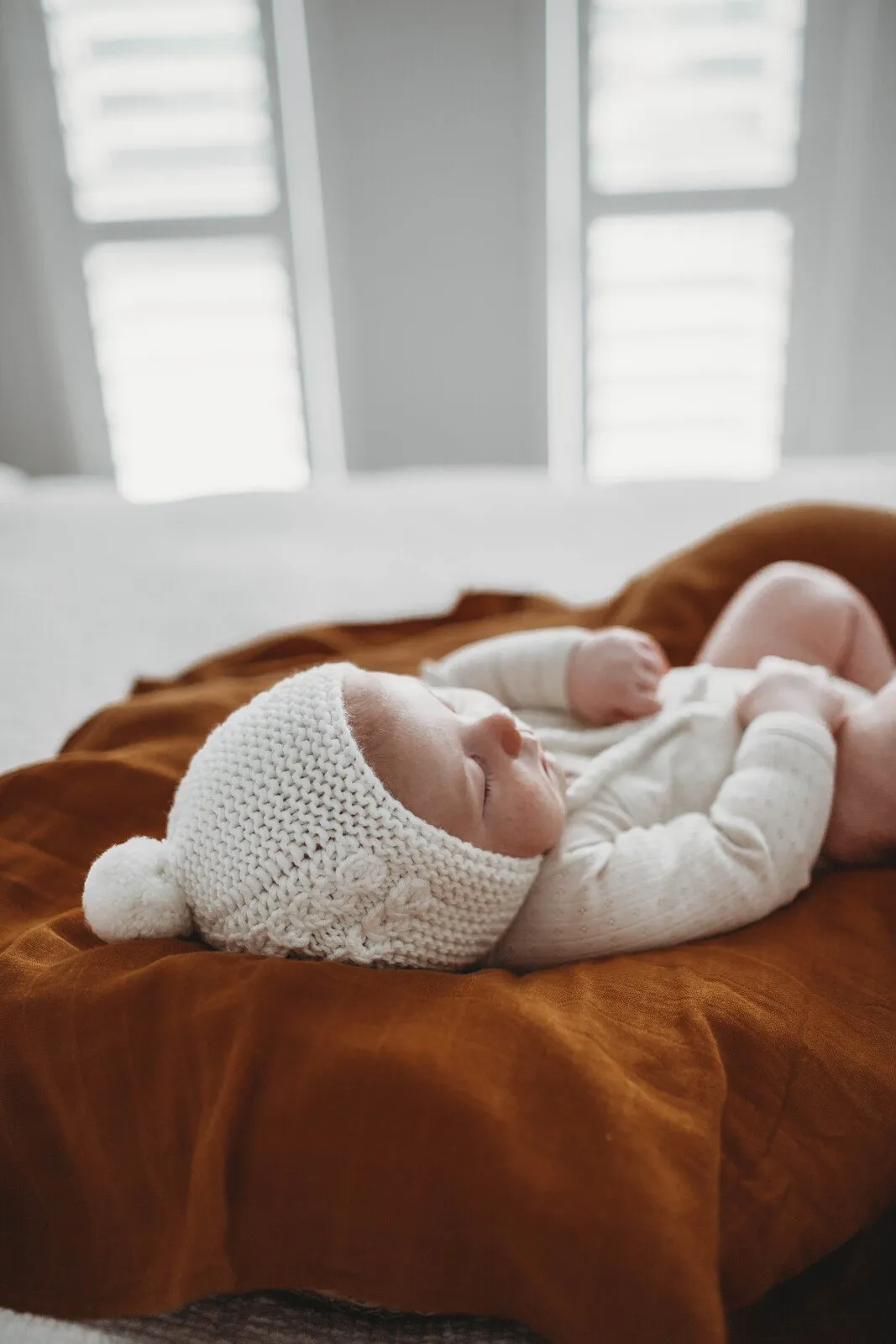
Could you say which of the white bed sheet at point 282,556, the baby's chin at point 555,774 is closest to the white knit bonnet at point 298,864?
the baby's chin at point 555,774

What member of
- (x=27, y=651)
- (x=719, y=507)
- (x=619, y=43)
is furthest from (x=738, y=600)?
(x=619, y=43)

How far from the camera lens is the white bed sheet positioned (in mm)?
1110

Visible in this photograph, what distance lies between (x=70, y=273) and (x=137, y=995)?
90.4 inches

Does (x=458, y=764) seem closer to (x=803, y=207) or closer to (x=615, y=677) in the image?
(x=615, y=677)

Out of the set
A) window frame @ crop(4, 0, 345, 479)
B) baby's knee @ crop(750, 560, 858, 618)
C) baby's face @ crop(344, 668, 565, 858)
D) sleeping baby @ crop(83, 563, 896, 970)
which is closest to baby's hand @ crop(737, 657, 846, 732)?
sleeping baby @ crop(83, 563, 896, 970)

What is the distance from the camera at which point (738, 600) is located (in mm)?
973

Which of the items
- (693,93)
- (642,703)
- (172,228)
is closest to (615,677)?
(642,703)

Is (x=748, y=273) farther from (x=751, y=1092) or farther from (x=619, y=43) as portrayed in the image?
(x=751, y=1092)

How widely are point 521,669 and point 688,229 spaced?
185cm

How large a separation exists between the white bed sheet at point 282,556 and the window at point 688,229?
0.90 metres

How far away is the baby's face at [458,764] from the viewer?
0.61 metres

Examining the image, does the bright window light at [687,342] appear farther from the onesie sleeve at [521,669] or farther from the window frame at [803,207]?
the onesie sleeve at [521,669]

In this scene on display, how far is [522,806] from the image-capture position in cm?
65

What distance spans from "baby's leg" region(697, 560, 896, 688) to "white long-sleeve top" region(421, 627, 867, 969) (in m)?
0.05
